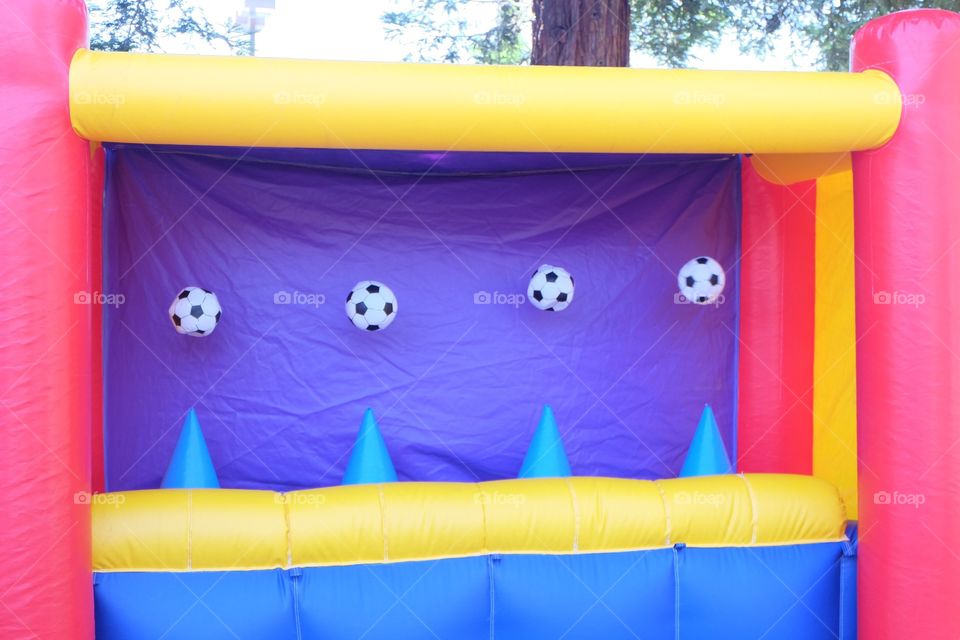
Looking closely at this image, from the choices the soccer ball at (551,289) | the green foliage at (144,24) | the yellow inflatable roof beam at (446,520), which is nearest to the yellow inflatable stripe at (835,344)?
the yellow inflatable roof beam at (446,520)

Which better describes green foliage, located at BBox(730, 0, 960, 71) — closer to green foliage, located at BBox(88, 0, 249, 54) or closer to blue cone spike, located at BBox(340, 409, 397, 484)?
green foliage, located at BBox(88, 0, 249, 54)

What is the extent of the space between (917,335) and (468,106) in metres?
1.62

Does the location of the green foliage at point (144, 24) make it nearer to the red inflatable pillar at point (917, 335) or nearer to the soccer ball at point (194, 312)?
the soccer ball at point (194, 312)

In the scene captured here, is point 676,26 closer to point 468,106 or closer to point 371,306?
point 371,306

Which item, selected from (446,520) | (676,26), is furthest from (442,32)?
(446,520)

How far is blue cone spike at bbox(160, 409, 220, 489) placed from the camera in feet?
11.8

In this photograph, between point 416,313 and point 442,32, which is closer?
point 416,313

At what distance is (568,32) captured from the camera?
16.5ft

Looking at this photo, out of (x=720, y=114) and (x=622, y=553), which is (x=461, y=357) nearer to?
(x=622, y=553)

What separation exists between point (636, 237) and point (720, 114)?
1225 mm

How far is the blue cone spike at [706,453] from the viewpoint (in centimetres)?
395

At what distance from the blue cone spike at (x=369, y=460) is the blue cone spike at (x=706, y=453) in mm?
1259

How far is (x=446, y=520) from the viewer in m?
3.23

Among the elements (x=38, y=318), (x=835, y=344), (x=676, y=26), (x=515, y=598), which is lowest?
(x=515, y=598)
